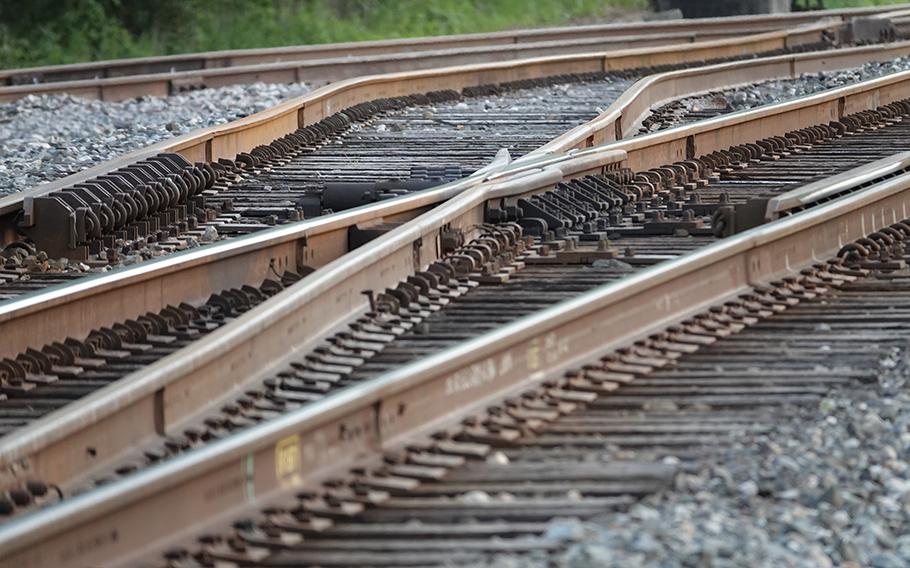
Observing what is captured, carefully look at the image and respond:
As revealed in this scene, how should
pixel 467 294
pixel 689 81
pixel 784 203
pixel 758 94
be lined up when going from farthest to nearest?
1. pixel 689 81
2. pixel 758 94
3. pixel 784 203
4. pixel 467 294

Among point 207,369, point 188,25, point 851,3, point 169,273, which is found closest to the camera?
point 207,369

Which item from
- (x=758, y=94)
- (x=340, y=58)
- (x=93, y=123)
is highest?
(x=340, y=58)

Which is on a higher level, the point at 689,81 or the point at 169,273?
the point at 689,81

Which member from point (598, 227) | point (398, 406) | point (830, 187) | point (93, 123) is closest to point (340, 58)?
point (93, 123)

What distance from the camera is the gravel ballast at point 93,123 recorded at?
13.7 m

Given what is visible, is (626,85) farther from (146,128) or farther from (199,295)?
(199,295)

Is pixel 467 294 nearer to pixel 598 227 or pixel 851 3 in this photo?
pixel 598 227

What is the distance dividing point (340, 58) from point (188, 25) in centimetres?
855

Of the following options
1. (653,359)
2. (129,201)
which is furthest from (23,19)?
(653,359)

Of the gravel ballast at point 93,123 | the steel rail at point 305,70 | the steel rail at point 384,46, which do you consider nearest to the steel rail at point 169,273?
the gravel ballast at point 93,123

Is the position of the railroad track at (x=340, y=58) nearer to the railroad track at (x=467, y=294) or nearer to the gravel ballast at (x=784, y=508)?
the railroad track at (x=467, y=294)

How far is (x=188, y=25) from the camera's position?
29422 mm

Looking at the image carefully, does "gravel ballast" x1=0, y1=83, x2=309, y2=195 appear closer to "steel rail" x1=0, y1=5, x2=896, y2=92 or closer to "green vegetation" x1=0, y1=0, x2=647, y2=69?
"steel rail" x1=0, y1=5, x2=896, y2=92

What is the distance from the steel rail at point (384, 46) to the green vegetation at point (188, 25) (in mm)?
5477
